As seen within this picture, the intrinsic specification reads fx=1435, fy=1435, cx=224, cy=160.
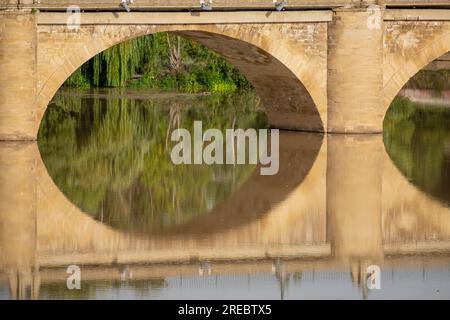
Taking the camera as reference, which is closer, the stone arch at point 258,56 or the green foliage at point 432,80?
the stone arch at point 258,56

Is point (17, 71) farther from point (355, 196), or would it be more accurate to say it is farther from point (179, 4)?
point (355, 196)

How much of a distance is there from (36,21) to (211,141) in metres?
4.81

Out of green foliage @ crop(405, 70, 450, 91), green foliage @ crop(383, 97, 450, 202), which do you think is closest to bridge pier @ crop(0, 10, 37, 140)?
green foliage @ crop(383, 97, 450, 202)

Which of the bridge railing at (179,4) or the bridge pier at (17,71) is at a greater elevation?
the bridge railing at (179,4)

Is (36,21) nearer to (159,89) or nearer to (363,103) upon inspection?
(363,103)

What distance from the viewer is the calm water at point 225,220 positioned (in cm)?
1370

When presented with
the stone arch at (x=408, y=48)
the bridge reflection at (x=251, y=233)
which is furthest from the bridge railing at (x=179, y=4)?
the bridge reflection at (x=251, y=233)

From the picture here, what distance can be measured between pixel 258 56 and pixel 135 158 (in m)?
3.32

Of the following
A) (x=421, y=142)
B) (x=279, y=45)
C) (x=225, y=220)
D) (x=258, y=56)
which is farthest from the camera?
(x=421, y=142)

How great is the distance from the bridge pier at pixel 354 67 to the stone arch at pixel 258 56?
0.21m

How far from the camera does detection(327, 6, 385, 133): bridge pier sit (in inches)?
982

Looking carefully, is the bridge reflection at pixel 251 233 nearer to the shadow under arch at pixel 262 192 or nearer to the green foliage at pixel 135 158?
the shadow under arch at pixel 262 192

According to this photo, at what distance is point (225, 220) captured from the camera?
17031 millimetres

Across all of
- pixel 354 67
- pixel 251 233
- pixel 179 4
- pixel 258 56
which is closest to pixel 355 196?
pixel 251 233
